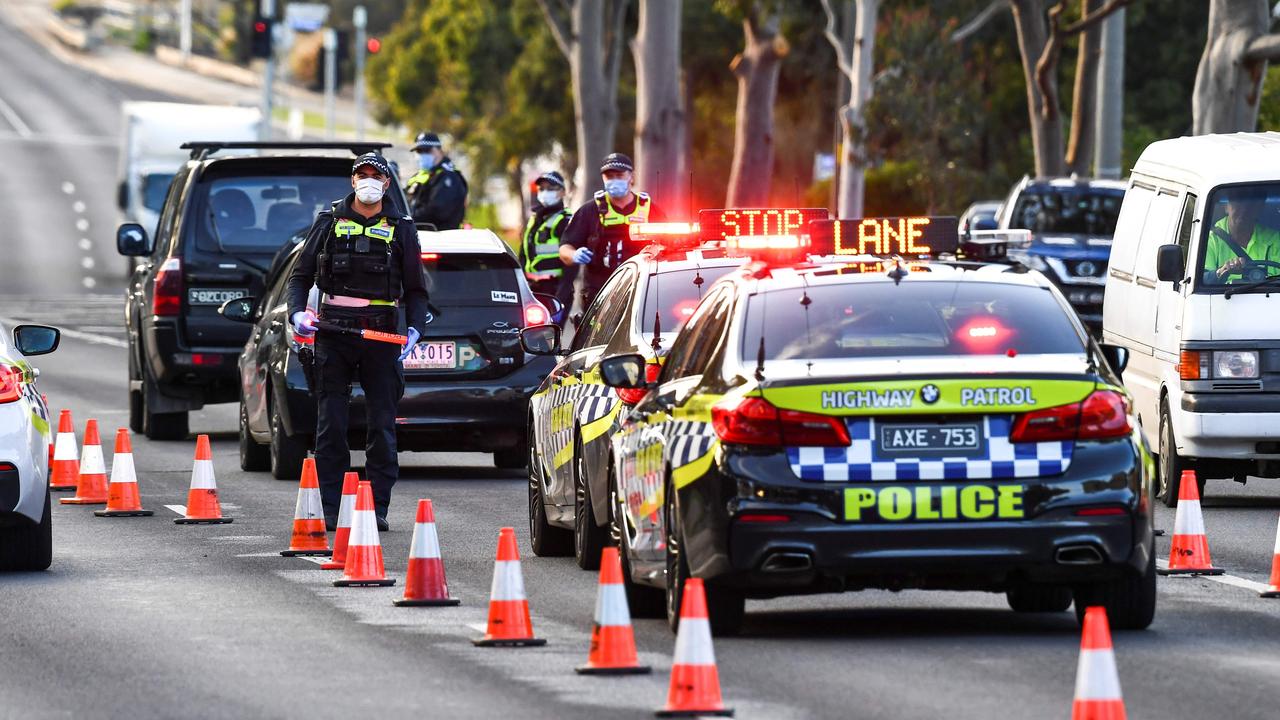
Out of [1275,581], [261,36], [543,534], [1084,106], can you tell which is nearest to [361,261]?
[543,534]

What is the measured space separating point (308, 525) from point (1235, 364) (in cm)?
564

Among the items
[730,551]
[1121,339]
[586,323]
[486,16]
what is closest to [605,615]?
[730,551]

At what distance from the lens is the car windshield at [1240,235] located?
16.5 m

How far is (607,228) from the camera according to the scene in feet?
66.1

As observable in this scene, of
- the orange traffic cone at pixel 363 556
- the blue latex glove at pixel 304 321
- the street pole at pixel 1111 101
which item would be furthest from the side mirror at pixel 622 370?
the street pole at pixel 1111 101

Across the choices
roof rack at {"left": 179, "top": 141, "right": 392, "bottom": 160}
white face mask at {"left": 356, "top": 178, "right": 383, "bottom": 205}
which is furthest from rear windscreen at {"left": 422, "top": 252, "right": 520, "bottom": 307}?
white face mask at {"left": 356, "top": 178, "right": 383, "bottom": 205}

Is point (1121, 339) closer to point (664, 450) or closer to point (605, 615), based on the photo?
point (664, 450)

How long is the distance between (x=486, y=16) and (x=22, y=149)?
2312 centimetres

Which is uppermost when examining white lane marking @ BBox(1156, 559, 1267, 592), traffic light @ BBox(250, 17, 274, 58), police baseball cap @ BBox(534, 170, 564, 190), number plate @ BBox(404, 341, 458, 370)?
traffic light @ BBox(250, 17, 274, 58)

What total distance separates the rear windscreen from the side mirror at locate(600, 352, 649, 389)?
6354mm

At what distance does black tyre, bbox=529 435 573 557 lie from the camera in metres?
13.7

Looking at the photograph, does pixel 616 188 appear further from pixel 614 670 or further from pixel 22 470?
pixel 614 670

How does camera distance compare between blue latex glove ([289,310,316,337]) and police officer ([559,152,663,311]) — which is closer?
blue latex glove ([289,310,316,337])

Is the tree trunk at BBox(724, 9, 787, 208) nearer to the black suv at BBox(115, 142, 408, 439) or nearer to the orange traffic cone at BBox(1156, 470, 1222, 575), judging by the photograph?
the black suv at BBox(115, 142, 408, 439)
